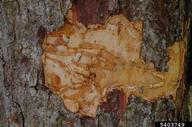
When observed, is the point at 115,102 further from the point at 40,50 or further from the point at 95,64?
the point at 40,50

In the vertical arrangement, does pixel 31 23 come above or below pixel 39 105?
above

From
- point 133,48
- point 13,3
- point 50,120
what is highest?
point 13,3

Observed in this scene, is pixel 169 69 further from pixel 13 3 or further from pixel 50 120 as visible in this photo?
pixel 13 3

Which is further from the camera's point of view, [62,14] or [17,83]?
[17,83]

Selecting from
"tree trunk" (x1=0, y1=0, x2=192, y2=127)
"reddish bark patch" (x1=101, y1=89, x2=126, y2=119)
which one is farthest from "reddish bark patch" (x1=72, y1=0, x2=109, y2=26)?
"reddish bark patch" (x1=101, y1=89, x2=126, y2=119)

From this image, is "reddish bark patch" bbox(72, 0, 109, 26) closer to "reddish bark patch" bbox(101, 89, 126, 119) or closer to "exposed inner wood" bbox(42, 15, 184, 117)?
"exposed inner wood" bbox(42, 15, 184, 117)

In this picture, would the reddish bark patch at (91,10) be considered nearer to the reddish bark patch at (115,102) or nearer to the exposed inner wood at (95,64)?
the exposed inner wood at (95,64)

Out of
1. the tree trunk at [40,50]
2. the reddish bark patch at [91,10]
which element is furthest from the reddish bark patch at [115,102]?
the reddish bark patch at [91,10]

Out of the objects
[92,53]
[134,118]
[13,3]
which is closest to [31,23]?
[13,3]

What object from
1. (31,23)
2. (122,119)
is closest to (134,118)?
(122,119)
